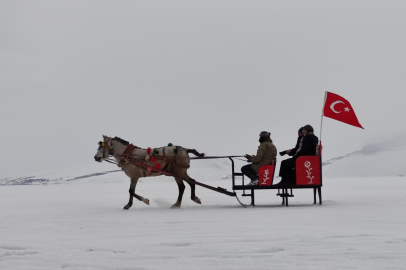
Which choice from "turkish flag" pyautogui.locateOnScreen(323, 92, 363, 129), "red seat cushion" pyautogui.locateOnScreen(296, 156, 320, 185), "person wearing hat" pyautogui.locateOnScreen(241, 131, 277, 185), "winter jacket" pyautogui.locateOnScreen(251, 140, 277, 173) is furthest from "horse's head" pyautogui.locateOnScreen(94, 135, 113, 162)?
"turkish flag" pyautogui.locateOnScreen(323, 92, 363, 129)

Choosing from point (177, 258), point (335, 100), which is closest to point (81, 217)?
point (177, 258)

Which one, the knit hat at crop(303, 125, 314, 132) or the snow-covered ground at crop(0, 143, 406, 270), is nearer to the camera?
the snow-covered ground at crop(0, 143, 406, 270)

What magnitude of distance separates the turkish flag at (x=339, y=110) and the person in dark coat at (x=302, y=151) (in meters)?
0.92

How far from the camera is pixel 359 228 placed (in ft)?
23.7

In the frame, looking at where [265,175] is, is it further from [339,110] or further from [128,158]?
[128,158]

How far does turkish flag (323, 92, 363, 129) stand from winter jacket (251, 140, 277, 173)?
1.78 m

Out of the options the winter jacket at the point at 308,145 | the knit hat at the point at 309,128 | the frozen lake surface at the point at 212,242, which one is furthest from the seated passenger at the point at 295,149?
the frozen lake surface at the point at 212,242

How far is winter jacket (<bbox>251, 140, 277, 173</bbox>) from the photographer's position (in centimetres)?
1122

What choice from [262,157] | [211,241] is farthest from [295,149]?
[211,241]

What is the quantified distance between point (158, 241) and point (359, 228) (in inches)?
116

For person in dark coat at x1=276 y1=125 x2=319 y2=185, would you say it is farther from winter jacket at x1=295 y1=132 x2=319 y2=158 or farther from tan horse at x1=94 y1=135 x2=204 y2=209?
tan horse at x1=94 y1=135 x2=204 y2=209

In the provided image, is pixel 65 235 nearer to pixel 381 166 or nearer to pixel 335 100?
pixel 335 100

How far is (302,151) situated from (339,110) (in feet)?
5.27

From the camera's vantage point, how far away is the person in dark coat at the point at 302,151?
36.6ft
